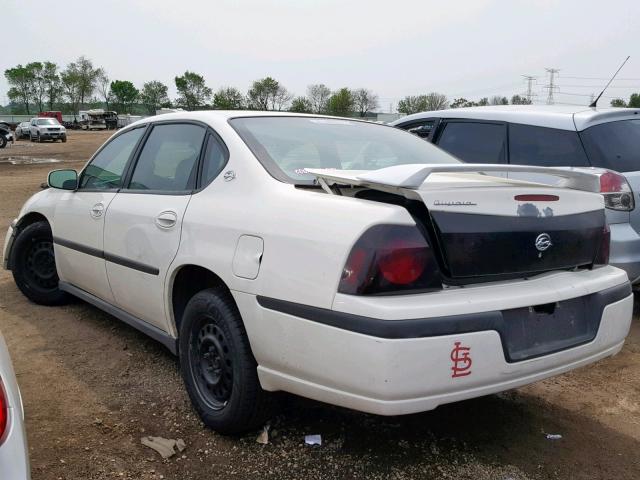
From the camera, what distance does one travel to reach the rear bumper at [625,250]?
4.04m

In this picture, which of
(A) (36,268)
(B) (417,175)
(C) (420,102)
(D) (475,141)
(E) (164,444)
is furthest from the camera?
(C) (420,102)

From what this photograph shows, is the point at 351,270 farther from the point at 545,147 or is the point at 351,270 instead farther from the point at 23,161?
the point at 23,161

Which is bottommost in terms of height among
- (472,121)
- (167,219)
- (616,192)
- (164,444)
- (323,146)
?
(164,444)

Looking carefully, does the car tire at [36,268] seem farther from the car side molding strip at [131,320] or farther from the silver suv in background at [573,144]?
the silver suv in background at [573,144]

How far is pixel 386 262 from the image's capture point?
2.13 metres

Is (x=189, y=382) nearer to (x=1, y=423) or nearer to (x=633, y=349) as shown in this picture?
(x=1, y=423)

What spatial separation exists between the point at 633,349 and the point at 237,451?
2.90 meters

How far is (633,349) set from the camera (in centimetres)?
402

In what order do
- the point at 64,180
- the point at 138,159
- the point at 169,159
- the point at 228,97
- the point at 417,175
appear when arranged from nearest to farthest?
1. the point at 417,175
2. the point at 169,159
3. the point at 138,159
4. the point at 64,180
5. the point at 228,97

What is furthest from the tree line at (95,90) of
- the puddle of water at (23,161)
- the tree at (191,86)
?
the puddle of water at (23,161)

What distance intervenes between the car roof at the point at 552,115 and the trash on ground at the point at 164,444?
3.57 m

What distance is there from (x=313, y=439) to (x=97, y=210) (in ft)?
6.78

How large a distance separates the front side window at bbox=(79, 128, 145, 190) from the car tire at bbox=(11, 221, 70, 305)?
0.83 meters

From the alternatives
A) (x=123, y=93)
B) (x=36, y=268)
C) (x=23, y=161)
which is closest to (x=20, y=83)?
(x=123, y=93)
